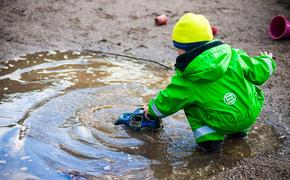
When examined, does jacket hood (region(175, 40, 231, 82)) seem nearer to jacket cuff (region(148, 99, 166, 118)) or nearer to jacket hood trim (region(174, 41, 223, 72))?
jacket hood trim (region(174, 41, 223, 72))

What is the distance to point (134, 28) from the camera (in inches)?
255

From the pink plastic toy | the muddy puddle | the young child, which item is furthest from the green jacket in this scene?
the pink plastic toy

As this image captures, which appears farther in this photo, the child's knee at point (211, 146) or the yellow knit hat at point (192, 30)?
the child's knee at point (211, 146)

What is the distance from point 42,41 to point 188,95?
3062mm

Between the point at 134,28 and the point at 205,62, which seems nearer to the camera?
the point at 205,62

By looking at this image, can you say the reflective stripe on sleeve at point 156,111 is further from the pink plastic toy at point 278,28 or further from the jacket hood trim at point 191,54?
the pink plastic toy at point 278,28

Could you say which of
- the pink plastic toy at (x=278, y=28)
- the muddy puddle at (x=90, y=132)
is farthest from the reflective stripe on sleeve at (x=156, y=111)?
the pink plastic toy at (x=278, y=28)

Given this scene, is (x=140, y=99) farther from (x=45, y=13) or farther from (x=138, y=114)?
(x=45, y=13)

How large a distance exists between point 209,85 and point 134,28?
10.7ft

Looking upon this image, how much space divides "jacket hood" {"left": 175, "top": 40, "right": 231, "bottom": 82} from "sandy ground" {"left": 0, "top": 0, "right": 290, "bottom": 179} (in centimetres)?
113

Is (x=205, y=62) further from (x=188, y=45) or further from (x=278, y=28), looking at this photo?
(x=278, y=28)

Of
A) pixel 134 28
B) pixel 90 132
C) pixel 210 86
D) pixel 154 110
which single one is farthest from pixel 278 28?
pixel 90 132

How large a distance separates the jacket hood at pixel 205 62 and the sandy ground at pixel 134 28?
1.13 meters

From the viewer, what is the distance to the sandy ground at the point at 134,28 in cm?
554
